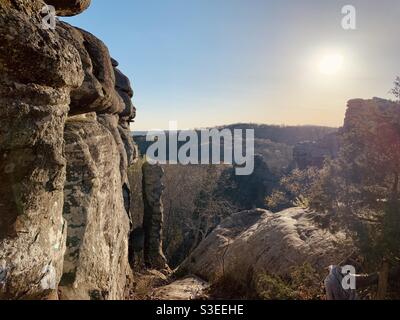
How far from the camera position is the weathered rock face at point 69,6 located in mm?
7454

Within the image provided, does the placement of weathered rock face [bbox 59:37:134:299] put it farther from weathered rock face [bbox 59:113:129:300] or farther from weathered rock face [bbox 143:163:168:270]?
weathered rock face [bbox 143:163:168:270]

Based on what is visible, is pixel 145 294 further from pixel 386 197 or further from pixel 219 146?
pixel 219 146

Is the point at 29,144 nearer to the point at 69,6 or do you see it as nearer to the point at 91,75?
the point at 91,75

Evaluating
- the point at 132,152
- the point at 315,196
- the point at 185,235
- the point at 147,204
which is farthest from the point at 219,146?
the point at 315,196

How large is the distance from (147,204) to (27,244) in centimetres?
2213

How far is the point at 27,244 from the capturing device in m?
4.43

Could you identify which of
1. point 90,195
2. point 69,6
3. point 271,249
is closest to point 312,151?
point 271,249

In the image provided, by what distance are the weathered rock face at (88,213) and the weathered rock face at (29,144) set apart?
1874mm

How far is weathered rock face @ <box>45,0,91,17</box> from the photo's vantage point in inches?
293

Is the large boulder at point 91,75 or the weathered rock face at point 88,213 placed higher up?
the large boulder at point 91,75

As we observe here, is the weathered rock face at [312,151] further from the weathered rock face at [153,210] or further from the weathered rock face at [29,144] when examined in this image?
the weathered rock face at [29,144]

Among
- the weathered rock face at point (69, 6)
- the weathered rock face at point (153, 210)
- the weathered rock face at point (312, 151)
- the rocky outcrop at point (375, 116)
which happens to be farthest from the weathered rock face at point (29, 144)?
the weathered rock face at point (312, 151)

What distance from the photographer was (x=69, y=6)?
7676 millimetres

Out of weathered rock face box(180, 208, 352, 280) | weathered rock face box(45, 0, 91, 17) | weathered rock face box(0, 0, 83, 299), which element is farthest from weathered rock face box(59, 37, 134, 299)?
weathered rock face box(180, 208, 352, 280)
